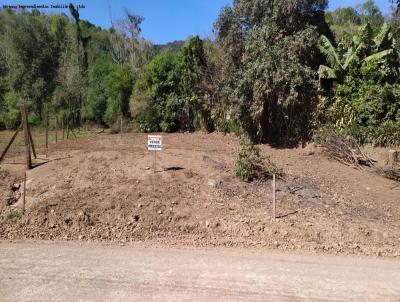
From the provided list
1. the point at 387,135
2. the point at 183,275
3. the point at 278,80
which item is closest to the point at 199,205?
the point at 183,275

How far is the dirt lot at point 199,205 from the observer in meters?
8.54

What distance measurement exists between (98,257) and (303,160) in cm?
854

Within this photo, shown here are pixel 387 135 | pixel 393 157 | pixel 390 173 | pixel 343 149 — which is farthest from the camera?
pixel 387 135

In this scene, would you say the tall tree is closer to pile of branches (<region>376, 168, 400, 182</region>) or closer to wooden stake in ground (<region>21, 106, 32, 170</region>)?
pile of branches (<region>376, 168, 400, 182</region>)

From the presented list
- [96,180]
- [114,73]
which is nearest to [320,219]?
[96,180]

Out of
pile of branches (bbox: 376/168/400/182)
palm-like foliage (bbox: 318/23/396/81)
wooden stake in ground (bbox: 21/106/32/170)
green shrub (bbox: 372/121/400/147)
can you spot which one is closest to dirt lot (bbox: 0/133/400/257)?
pile of branches (bbox: 376/168/400/182)

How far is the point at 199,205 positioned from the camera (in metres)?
9.82

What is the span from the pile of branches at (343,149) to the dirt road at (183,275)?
242 inches

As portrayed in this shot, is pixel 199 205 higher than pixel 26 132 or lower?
lower

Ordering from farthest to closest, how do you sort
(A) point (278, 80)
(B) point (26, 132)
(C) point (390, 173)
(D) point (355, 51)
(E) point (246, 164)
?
1. (D) point (355, 51)
2. (A) point (278, 80)
3. (C) point (390, 173)
4. (B) point (26, 132)
5. (E) point (246, 164)

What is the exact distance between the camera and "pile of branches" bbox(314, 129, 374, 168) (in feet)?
43.0

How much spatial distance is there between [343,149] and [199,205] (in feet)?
19.7

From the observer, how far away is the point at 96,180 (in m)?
11.2

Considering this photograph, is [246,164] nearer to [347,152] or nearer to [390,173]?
[347,152]
